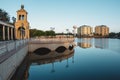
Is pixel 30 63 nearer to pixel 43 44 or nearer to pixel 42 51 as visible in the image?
pixel 43 44

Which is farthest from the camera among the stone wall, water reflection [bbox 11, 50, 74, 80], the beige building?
the beige building

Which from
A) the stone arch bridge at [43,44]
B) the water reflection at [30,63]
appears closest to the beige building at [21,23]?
the stone arch bridge at [43,44]

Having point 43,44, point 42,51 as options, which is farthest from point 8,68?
point 42,51

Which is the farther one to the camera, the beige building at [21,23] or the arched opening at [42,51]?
the beige building at [21,23]

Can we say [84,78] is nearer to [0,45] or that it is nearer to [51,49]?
[0,45]

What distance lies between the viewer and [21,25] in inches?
1822

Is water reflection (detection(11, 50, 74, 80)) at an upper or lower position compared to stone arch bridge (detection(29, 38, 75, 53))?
lower

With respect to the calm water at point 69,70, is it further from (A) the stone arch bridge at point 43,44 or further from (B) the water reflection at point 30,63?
(A) the stone arch bridge at point 43,44

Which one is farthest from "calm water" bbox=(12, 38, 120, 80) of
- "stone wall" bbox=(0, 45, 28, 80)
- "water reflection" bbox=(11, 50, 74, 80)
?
"stone wall" bbox=(0, 45, 28, 80)

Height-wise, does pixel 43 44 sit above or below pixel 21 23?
below

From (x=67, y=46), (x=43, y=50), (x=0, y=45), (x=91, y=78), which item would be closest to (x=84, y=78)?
(x=91, y=78)

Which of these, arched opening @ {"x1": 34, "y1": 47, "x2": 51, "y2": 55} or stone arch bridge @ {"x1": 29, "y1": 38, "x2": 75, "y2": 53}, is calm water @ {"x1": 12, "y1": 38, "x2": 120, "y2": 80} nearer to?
stone arch bridge @ {"x1": 29, "y1": 38, "x2": 75, "y2": 53}

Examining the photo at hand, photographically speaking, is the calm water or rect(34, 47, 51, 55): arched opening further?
rect(34, 47, 51, 55): arched opening

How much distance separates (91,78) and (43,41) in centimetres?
2433
